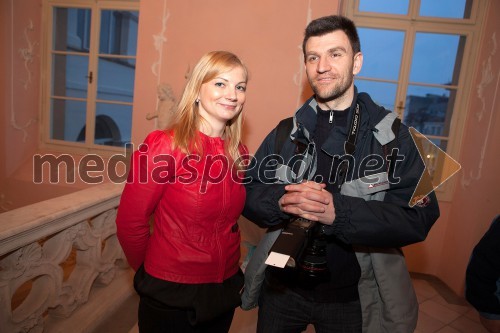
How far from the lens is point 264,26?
3.43 metres

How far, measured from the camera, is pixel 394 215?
44.9 inches

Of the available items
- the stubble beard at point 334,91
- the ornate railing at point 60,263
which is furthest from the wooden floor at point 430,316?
the stubble beard at point 334,91

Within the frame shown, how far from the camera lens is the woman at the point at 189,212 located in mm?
1196

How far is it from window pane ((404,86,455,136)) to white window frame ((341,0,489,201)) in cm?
11

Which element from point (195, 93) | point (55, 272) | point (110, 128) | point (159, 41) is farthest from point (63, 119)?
point (195, 93)

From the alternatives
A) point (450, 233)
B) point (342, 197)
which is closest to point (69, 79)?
point (342, 197)

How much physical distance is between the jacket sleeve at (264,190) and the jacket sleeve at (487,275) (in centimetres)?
76

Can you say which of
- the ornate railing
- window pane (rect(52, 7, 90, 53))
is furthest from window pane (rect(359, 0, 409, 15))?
window pane (rect(52, 7, 90, 53))

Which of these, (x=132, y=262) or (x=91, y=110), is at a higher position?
(x=91, y=110)

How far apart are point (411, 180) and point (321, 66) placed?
581mm

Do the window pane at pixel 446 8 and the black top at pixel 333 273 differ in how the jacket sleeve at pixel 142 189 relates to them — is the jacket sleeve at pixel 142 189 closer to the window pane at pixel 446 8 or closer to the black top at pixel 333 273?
the black top at pixel 333 273

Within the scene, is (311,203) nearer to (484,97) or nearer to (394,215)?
(394,215)

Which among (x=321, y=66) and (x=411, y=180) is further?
(x=321, y=66)

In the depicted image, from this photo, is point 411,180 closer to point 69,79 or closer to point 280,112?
point 280,112
